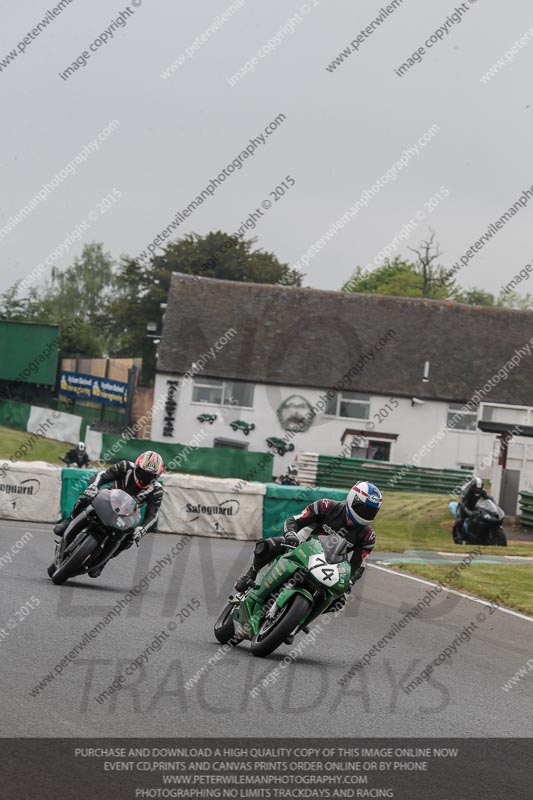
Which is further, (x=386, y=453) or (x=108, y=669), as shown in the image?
(x=386, y=453)

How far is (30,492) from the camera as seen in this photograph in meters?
23.3

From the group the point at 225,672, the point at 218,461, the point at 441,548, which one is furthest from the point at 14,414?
the point at 225,672

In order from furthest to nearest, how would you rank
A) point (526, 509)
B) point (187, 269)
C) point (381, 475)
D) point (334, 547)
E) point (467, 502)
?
point (187, 269)
point (381, 475)
point (526, 509)
point (467, 502)
point (334, 547)

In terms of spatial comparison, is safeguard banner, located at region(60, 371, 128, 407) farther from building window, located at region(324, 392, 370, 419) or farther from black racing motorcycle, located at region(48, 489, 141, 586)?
black racing motorcycle, located at region(48, 489, 141, 586)

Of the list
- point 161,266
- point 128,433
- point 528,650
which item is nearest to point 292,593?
point 528,650

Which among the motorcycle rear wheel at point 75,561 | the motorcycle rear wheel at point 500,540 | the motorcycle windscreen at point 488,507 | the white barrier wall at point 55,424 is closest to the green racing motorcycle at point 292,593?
the motorcycle rear wheel at point 75,561

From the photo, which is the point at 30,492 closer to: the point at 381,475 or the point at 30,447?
the point at 30,447

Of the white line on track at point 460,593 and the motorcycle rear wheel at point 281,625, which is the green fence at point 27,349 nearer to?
the white line on track at point 460,593

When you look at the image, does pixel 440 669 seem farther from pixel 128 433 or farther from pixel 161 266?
pixel 161 266

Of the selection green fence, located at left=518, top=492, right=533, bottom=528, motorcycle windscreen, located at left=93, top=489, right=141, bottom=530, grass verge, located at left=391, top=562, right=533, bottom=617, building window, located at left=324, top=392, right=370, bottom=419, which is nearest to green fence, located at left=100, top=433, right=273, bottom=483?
building window, located at left=324, top=392, right=370, bottom=419

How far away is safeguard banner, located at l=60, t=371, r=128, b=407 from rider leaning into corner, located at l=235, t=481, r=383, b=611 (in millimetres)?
45798

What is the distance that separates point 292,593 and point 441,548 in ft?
50.5

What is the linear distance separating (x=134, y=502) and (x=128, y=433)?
3705cm

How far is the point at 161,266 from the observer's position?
7475cm
